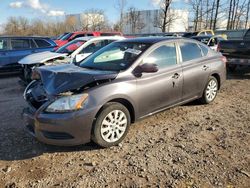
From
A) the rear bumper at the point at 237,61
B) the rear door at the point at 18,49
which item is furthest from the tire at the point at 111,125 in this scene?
the rear door at the point at 18,49

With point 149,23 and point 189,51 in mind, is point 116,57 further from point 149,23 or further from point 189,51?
point 149,23

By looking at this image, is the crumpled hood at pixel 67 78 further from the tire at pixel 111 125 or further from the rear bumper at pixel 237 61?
the rear bumper at pixel 237 61

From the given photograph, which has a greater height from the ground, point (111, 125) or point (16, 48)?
point (16, 48)

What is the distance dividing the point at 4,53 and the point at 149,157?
325 inches

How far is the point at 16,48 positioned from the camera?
10539 millimetres

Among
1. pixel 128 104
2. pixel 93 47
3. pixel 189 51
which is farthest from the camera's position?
pixel 93 47

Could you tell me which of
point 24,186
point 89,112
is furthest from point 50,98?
point 24,186

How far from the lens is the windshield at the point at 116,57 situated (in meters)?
4.66

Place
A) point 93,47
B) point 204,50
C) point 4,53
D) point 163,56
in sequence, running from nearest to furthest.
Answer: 1. point 163,56
2. point 204,50
3. point 93,47
4. point 4,53

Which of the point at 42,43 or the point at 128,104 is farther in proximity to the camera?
the point at 42,43

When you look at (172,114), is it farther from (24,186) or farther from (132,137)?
(24,186)

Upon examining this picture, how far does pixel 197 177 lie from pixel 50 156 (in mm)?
2033

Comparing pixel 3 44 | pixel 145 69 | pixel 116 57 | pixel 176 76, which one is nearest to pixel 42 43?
pixel 3 44

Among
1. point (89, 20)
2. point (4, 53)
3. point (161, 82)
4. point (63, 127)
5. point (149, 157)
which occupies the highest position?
point (89, 20)
